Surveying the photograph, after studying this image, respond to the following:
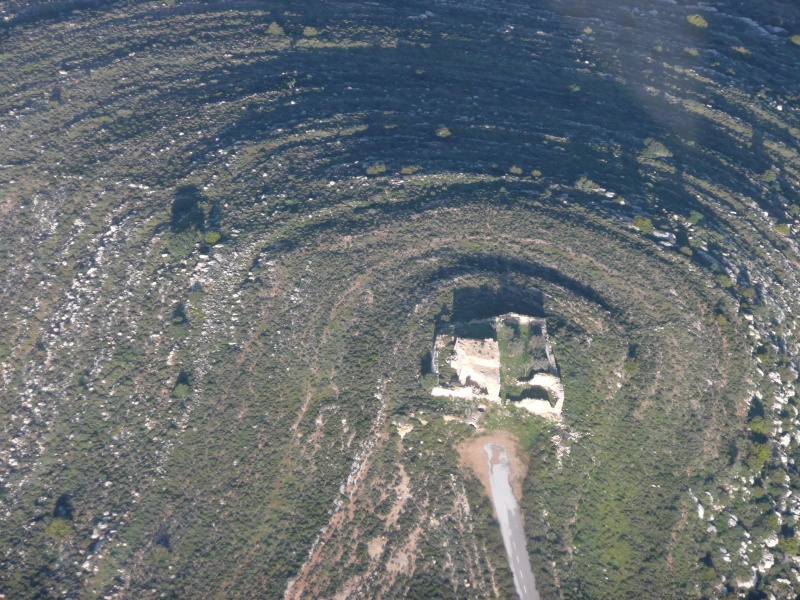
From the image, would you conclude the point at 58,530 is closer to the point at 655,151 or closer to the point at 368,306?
the point at 368,306

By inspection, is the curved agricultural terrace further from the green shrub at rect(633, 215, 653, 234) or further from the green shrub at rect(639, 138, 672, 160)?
the green shrub at rect(639, 138, 672, 160)

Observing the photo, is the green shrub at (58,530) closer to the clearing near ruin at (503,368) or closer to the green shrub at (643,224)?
the clearing near ruin at (503,368)

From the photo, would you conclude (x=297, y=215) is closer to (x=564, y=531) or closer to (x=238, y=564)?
(x=238, y=564)

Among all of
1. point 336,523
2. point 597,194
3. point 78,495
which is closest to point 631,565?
point 336,523

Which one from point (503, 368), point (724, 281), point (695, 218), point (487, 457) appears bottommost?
point (487, 457)

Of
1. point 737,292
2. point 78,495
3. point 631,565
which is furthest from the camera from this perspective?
point 737,292

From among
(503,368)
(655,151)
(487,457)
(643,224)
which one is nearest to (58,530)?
(487,457)
